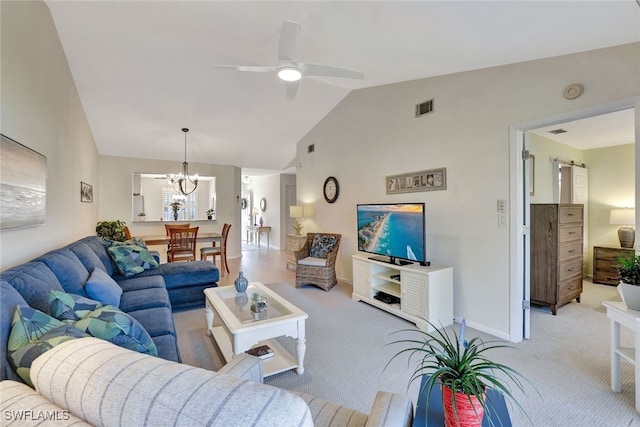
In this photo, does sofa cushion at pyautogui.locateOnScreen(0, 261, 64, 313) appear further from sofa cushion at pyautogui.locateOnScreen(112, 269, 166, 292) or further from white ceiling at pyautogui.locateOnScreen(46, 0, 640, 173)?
white ceiling at pyautogui.locateOnScreen(46, 0, 640, 173)

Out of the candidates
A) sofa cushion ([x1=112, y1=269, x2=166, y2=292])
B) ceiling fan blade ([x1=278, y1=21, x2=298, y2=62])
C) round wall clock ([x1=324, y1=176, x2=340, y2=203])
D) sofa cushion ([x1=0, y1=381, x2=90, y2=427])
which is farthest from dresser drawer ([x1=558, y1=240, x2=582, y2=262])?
sofa cushion ([x1=112, y1=269, x2=166, y2=292])

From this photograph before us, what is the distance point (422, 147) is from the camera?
3.57 m

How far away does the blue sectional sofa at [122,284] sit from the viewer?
1.44 m

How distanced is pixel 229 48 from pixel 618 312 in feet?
13.4

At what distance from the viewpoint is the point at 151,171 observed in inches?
252

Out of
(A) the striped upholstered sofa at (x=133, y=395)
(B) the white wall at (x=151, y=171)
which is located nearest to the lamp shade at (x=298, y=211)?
(B) the white wall at (x=151, y=171)

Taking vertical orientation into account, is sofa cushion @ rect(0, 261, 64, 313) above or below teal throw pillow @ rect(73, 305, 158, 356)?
above

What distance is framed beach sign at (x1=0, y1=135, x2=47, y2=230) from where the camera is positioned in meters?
1.72

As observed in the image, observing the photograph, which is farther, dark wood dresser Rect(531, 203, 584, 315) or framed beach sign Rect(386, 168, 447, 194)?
dark wood dresser Rect(531, 203, 584, 315)

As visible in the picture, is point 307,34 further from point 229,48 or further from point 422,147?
point 422,147

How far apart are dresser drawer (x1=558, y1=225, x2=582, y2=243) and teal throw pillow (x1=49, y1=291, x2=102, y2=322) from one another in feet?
15.1

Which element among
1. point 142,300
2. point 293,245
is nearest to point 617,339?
point 142,300

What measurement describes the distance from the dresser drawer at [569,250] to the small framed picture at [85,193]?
21.0 ft

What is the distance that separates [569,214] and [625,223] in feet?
5.19
